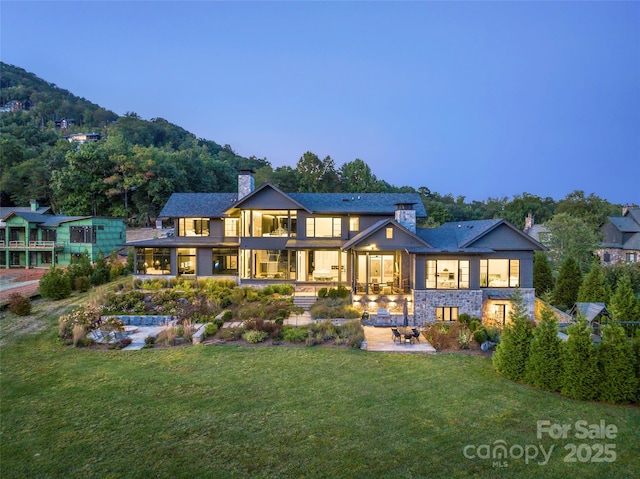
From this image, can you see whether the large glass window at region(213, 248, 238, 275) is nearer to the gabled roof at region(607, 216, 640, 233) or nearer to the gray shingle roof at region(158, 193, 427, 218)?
the gray shingle roof at region(158, 193, 427, 218)

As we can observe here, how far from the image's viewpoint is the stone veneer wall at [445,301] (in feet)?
52.8

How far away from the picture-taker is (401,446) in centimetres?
639

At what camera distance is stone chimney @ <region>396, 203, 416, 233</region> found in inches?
731

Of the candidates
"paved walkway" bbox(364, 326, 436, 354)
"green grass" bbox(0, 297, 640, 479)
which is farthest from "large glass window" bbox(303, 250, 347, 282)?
"green grass" bbox(0, 297, 640, 479)

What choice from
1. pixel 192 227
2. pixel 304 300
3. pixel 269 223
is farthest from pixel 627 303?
pixel 192 227

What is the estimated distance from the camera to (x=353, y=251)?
723 inches

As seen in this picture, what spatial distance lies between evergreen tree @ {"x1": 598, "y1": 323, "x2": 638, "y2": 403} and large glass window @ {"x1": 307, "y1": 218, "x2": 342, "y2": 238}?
1463 centimetres

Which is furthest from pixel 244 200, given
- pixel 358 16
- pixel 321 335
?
pixel 358 16

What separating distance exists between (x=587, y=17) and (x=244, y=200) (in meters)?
57.2

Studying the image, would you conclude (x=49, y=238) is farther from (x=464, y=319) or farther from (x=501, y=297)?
(x=501, y=297)

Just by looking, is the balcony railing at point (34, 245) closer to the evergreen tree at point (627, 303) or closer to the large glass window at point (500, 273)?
the large glass window at point (500, 273)

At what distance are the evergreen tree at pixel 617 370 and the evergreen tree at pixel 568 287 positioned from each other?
44.2 ft

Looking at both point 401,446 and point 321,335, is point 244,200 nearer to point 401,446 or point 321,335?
point 321,335

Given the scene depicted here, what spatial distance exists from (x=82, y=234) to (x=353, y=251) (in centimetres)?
2567
